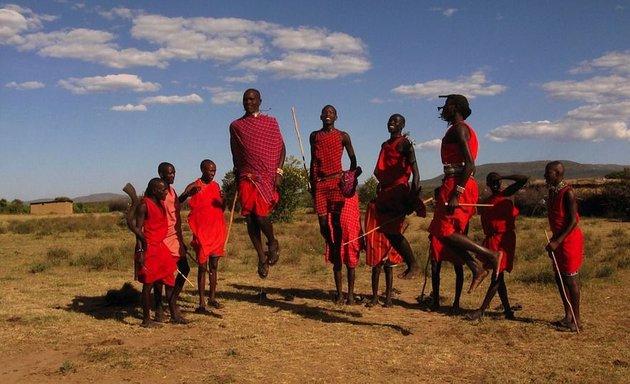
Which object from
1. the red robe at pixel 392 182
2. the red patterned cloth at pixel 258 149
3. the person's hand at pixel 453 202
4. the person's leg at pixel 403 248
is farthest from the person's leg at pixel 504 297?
the red patterned cloth at pixel 258 149

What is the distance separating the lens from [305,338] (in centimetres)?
657

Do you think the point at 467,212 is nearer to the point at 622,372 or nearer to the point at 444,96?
the point at 444,96

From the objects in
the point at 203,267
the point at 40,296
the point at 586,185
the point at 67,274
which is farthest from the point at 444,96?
the point at 586,185

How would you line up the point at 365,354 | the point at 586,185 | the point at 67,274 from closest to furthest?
the point at 365,354 < the point at 67,274 < the point at 586,185

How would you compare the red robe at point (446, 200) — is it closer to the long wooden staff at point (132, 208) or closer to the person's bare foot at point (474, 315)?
the person's bare foot at point (474, 315)

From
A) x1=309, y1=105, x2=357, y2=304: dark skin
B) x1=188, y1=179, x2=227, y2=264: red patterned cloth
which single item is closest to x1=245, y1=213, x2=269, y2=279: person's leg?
x1=188, y1=179, x2=227, y2=264: red patterned cloth

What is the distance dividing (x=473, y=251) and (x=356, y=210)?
2601 millimetres

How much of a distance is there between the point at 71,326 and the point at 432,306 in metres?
4.64

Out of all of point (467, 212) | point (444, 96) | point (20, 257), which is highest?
point (444, 96)

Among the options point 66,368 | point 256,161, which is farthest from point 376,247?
point 66,368

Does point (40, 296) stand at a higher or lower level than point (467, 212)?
lower

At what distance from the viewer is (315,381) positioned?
5082mm

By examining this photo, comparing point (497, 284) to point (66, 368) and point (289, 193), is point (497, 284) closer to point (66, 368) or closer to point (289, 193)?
point (66, 368)

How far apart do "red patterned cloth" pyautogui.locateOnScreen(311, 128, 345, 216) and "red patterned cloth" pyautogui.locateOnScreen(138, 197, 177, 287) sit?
7.48 ft
